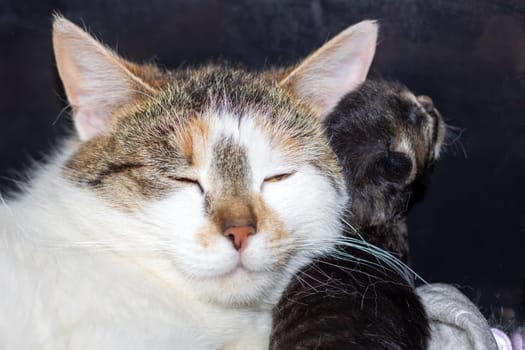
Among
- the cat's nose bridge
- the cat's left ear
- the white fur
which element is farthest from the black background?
the cat's nose bridge

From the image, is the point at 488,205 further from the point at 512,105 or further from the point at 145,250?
the point at 145,250

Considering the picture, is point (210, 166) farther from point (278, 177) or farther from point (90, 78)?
point (90, 78)

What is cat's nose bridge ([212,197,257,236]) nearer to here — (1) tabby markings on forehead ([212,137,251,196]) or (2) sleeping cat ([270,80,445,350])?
(1) tabby markings on forehead ([212,137,251,196])

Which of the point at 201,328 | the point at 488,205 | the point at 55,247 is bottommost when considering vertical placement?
the point at 488,205

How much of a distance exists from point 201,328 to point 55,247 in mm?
390

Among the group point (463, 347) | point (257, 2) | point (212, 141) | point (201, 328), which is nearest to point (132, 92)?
point (212, 141)

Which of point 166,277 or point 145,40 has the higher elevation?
point 145,40

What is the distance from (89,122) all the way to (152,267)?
0.44 metres

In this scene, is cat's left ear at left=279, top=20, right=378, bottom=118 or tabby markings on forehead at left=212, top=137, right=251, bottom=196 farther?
cat's left ear at left=279, top=20, right=378, bottom=118

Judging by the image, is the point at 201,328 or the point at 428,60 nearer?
Answer: the point at 201,328

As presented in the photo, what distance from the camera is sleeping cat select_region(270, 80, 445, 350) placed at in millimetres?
1422

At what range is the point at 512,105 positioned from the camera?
7.04 feet

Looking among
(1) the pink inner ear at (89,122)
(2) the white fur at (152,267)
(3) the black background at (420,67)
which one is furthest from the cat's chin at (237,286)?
(3) the black background at (420,67)

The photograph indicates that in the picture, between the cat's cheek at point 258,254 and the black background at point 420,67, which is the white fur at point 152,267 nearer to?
the cat's cheek at point 258,254
